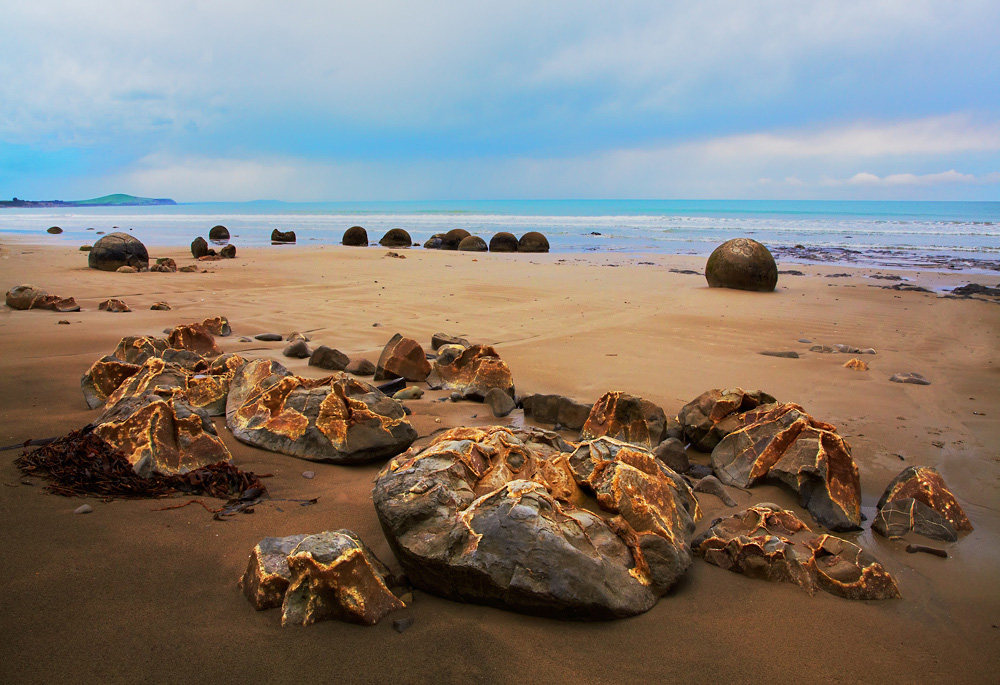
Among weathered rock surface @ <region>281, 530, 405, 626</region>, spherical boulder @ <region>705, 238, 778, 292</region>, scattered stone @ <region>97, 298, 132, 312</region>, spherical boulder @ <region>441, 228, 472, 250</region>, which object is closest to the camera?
weathered rock surface @ <region>281, 530, 405, 626</region>

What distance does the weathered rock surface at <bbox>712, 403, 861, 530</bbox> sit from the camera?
10.2 ft

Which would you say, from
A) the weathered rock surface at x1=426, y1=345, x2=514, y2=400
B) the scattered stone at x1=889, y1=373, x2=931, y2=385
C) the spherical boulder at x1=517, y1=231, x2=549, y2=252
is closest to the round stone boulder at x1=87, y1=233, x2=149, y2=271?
the weathered rock surface at x1=426, y1=345, x2=514, y2=400

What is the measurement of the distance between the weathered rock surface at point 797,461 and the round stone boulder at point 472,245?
1993 cm

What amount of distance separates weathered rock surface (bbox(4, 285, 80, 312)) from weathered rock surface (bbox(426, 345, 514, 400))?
5.74 metres

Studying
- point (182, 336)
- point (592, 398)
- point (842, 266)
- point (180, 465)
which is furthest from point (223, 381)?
point (842, 266)

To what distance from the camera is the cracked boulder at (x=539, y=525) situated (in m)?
2.13

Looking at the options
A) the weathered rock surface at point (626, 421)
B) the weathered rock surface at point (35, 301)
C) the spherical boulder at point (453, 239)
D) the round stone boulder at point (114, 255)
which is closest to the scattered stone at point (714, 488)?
the weathered rock surface at point (626, 421)

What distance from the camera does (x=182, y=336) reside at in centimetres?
567

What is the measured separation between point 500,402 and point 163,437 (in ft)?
7.25

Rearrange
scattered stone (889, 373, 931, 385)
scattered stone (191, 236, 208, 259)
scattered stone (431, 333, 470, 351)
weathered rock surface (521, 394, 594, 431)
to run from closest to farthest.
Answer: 1. weathered rock surface (521, 394, 594, 431)
2. scattered stone (889, 373, 931, 385)
3. scattered stone (431, 333, 470, 351)
4. scattered stone (191, 236, 208, 259)

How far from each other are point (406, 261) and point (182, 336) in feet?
38.9

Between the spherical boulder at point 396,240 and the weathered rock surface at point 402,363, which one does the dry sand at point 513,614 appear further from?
the spherical boulder at point 396,240

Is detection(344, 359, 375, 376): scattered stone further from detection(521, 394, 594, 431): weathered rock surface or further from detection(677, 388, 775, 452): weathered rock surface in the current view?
detection(677, 388, 775, 452): weathered rock surface

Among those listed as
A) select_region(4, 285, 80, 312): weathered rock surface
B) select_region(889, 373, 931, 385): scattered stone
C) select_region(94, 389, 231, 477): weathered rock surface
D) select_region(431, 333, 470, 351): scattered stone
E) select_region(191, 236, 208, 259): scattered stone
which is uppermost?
select_region(191, 236, 208, 259): scattered stone
